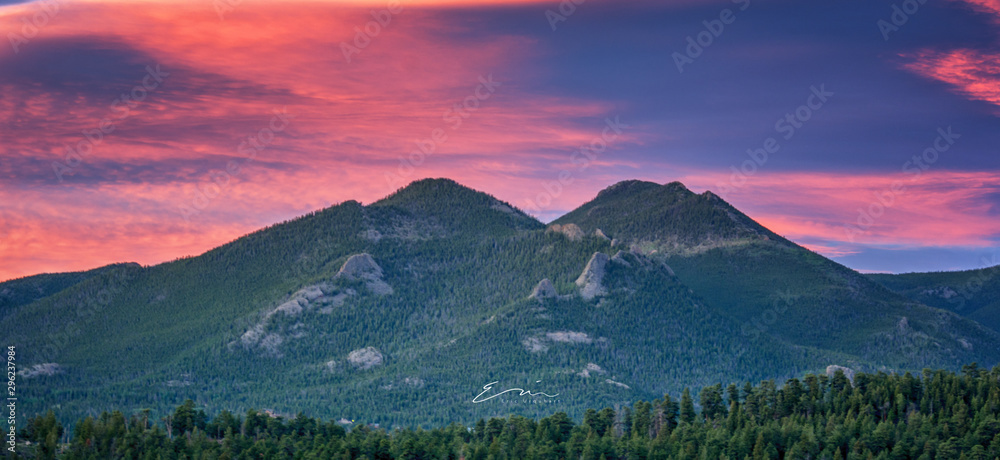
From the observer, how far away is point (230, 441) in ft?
614

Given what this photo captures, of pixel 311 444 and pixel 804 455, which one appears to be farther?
pixel 311 444

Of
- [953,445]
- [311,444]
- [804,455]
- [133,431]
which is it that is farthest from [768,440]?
[133,431]

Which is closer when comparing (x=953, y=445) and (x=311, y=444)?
(x=953, y=445)

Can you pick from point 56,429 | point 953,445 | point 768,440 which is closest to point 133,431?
point 56,429

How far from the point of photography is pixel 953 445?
586 ft

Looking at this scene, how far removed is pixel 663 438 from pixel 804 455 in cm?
2373

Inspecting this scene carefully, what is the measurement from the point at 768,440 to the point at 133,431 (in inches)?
4135

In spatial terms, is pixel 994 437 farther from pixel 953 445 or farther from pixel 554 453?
pixel 554 453

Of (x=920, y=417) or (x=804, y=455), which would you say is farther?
(x=920, y=417)

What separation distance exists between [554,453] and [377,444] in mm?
29847

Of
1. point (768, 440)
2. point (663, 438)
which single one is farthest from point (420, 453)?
point (768, 440)

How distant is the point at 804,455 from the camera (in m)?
183

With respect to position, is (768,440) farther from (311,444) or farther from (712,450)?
(311,444)

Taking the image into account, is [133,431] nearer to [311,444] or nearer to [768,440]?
[311,444]
